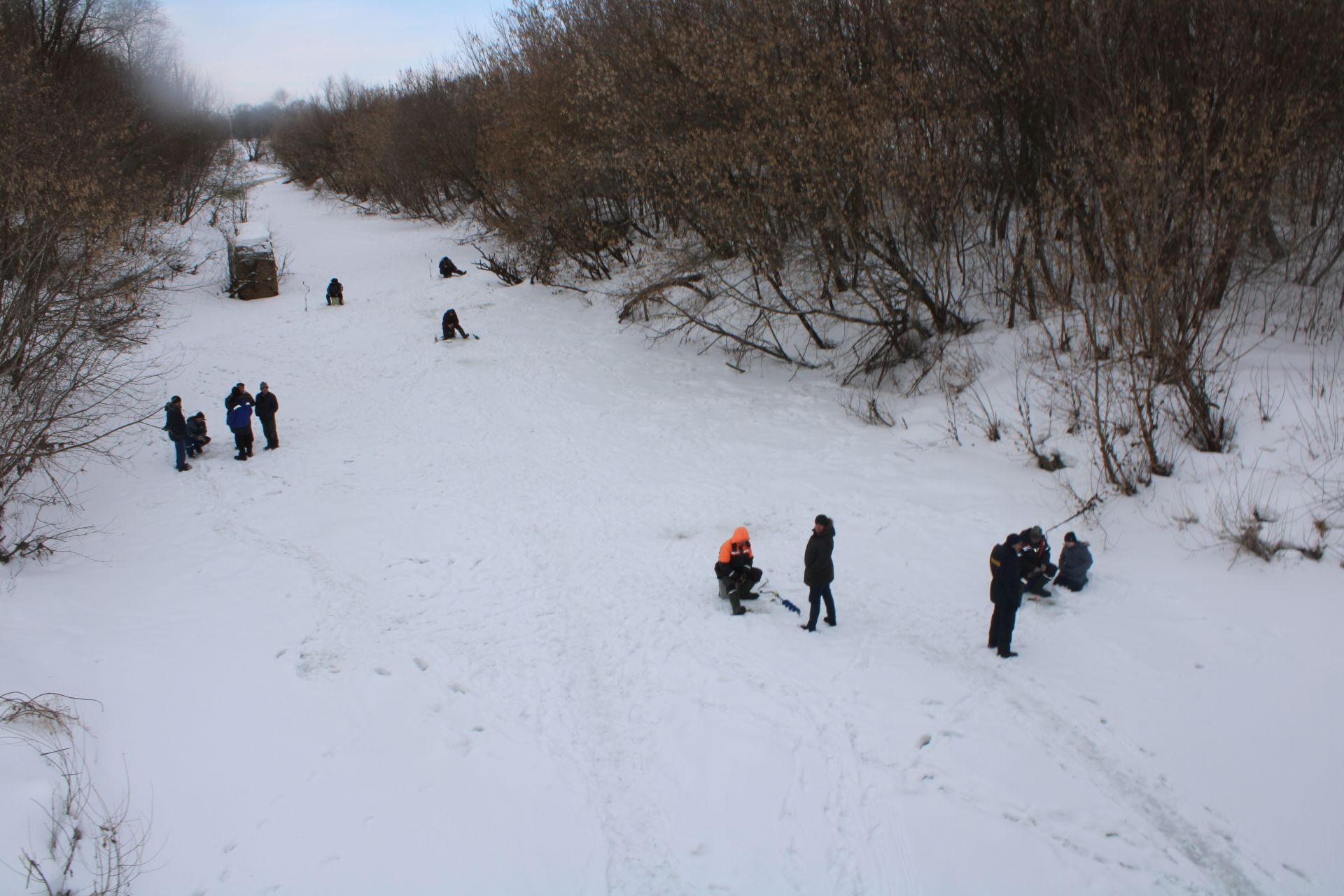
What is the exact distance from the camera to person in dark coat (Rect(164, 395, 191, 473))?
13.8 m

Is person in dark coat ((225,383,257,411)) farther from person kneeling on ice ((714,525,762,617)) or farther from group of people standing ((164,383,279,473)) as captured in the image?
person kneeling on ice ((714,525,762,617))

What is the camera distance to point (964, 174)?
14898 millimetres

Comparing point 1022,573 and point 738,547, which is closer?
point 1022,573

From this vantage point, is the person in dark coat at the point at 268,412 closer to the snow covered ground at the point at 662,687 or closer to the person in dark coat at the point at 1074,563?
the snow covered ground at the point at 662,687

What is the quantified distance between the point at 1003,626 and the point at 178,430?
45.8ft

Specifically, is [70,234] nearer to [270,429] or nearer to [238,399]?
[238,399]

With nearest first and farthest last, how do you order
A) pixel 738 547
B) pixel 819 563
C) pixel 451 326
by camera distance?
pixel 819 563 < pixel 738 547 < pixel 451 326

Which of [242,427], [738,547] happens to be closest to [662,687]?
[738,547]

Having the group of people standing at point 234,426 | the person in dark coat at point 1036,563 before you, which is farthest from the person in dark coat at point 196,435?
→ the person in dark coat at point 1036,563

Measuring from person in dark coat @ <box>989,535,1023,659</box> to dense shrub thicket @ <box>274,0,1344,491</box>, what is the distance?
3.95m

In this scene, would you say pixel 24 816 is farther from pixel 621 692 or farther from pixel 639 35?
pixel 639 35

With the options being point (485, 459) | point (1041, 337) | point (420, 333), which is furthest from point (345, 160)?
point (1041, 337)

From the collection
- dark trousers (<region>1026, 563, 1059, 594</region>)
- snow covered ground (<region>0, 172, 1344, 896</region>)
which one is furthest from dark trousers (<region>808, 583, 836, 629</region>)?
dark trousers (<region>1026, 563, 1059, 594</region>)

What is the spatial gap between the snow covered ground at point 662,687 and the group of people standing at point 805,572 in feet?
0.96
